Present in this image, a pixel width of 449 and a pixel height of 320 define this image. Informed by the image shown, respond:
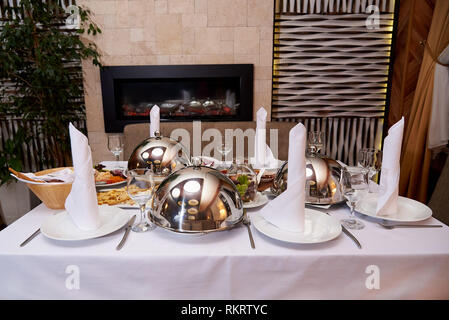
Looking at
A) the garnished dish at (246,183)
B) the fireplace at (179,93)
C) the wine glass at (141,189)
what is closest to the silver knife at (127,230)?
the wine glass at (141,189)

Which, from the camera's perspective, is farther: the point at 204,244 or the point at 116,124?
the point at 116,124

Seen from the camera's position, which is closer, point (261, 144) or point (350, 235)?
point (350, 235)

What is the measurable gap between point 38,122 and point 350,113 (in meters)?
3.05

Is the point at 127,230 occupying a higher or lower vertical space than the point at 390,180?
lower

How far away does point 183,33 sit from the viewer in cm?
298

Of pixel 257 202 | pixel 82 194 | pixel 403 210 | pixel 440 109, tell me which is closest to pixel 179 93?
pixel 440 109

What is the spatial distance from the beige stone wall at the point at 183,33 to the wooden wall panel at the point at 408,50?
1198mm

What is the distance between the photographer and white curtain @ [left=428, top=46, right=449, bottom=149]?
2.50 m

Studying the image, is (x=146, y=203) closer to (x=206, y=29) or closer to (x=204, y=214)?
(x=204, y=214)

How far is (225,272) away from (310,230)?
253 millimetres

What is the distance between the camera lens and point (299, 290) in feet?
2.57

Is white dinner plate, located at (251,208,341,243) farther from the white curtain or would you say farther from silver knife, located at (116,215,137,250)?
the white curtain

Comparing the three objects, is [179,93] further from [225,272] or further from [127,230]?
[225,272]
